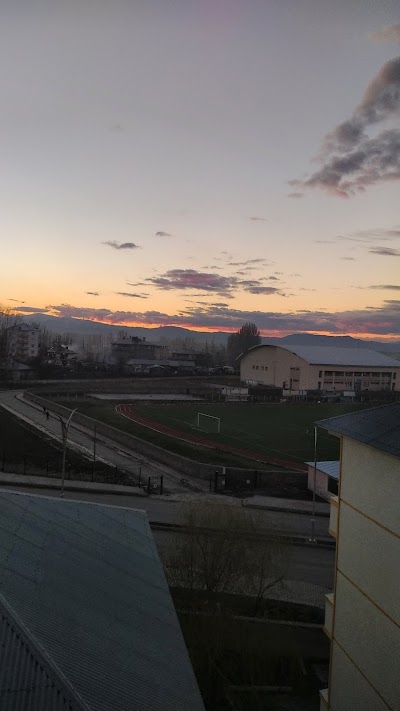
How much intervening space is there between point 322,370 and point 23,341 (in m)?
67.0

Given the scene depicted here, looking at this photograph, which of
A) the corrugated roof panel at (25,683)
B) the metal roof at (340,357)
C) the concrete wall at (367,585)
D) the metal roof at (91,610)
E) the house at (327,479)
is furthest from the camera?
the metal roof at (340,357)

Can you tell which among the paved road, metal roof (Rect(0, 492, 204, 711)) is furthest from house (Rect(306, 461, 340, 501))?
metal roof (Rect(0, 492, 204, 711))

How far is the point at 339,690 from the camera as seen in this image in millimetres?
10438

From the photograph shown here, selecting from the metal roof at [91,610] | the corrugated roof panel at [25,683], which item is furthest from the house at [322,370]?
the corrugated roof panel at [25,683]

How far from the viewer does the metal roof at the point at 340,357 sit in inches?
2889

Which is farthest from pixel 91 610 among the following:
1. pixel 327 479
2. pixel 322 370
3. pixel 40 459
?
pixel 322 370

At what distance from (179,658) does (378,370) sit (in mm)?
72728

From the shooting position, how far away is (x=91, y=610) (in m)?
7.83

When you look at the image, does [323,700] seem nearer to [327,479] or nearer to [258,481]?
[327,479]

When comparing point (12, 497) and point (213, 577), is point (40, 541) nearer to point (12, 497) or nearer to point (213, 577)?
point (12, 497)

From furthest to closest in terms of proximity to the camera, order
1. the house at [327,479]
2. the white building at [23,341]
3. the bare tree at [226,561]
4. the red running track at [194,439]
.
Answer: the white building at [23,341]
the red running track at [194,439]
the house at [327,479]
the bare tree at [226,561]

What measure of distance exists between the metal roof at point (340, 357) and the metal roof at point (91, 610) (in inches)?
2483

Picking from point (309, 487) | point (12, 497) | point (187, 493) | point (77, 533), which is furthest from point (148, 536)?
point (309, 487)

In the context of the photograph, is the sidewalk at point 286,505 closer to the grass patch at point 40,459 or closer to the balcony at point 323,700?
the grass patch at point 40,459
